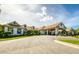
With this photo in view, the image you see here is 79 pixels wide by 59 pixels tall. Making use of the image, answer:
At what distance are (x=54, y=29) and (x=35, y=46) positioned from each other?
42.1 inches

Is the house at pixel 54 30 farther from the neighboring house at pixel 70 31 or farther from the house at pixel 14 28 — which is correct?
the house at pixel 14 28

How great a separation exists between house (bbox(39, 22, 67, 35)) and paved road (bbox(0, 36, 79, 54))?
184mm

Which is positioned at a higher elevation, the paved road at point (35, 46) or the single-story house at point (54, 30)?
the single-story house at point (54, 30)

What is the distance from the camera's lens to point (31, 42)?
6.59m

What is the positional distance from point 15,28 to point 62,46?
191 cm

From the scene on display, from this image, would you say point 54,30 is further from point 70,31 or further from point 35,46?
point 35,46

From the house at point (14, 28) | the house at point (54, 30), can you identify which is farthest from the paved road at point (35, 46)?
the house at point (14, 28)

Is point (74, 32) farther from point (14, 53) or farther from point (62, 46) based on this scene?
point (14, 53)

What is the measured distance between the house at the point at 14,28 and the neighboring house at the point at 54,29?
0.72 meters

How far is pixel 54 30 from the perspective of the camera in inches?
272

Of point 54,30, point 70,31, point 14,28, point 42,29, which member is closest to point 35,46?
point 42,29

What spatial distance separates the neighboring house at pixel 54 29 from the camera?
6.68 meters
